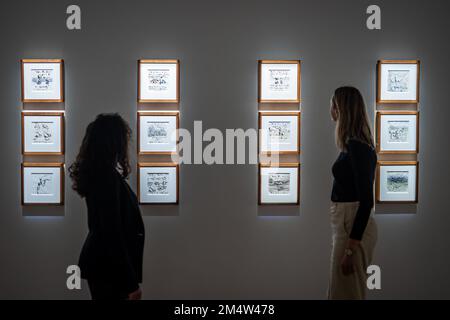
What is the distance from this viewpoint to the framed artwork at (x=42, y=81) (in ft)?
11.4

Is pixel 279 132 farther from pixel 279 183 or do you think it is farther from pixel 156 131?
pixel 156 131

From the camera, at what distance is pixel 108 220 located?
6.86 feet

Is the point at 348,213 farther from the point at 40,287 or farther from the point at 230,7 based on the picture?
the point at 40,287

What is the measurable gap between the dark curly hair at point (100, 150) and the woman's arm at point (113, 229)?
0.08 meters

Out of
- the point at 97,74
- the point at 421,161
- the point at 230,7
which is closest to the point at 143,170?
the point at 97,74

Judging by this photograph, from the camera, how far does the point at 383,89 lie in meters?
3.59

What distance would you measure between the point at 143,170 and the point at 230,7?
1662mm

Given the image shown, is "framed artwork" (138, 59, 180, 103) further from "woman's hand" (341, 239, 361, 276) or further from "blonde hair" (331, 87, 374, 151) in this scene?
"woman's hand" (341, 239, 361, 276)

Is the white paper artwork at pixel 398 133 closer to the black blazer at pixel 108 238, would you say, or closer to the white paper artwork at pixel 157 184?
the white paper artwork at pixel 157 184

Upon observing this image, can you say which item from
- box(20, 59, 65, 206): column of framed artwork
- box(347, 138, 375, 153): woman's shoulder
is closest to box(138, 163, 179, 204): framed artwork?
box(20, 59, 65, 206): column of framed artwork

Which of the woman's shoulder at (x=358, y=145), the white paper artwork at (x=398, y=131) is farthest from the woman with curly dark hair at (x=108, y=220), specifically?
→ the white paper artwork at (x=398, y=131)

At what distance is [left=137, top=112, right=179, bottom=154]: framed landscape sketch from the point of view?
3502mm
